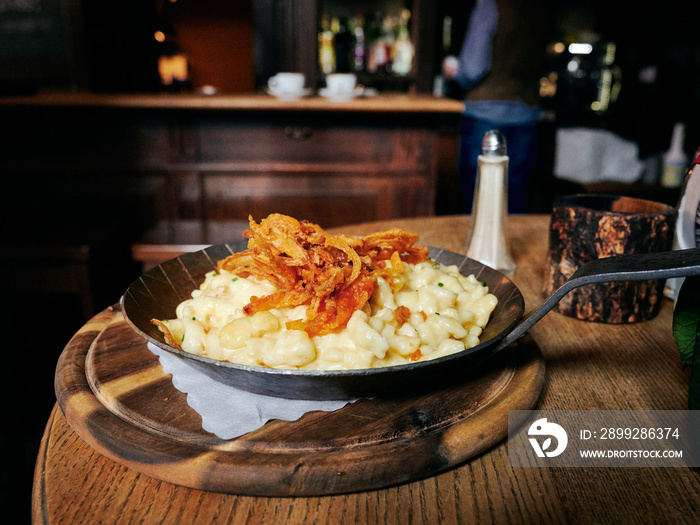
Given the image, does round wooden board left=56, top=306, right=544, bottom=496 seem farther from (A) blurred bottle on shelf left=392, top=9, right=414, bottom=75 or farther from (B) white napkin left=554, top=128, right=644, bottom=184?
(A) blurred bottle on shelf left=392, top=9, right=414, bottom=75

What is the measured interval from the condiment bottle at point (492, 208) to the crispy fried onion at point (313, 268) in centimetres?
43

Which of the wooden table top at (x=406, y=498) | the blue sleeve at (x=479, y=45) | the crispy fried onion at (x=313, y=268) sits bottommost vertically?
the wooden table top at (x=406, y=498)

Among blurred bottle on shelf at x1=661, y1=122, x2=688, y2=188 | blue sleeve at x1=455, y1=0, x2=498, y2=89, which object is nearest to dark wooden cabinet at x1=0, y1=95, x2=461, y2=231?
blue sleeve at x1=455, y1=0, x2=498, y2=89

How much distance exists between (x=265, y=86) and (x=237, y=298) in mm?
4240

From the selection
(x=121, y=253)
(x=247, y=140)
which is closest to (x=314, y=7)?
(x=247, y=140)

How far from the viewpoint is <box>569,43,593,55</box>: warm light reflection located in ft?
18.7

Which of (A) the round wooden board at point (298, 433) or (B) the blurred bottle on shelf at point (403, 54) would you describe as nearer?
(A) the round wooden board at point (298, 433)

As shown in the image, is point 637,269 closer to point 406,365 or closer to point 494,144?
point 406,365

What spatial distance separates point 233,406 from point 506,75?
3.08 metres

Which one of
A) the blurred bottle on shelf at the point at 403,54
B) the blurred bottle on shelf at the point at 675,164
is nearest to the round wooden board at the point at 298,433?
the blurred bottle on shelf at the point at 675,164

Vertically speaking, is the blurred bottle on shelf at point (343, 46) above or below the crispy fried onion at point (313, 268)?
above

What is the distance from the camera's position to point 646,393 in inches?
30.0

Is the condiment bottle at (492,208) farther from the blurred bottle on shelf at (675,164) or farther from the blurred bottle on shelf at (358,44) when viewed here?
the blurred bottle on shelf at (358,44)

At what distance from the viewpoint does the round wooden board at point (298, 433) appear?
57cm
